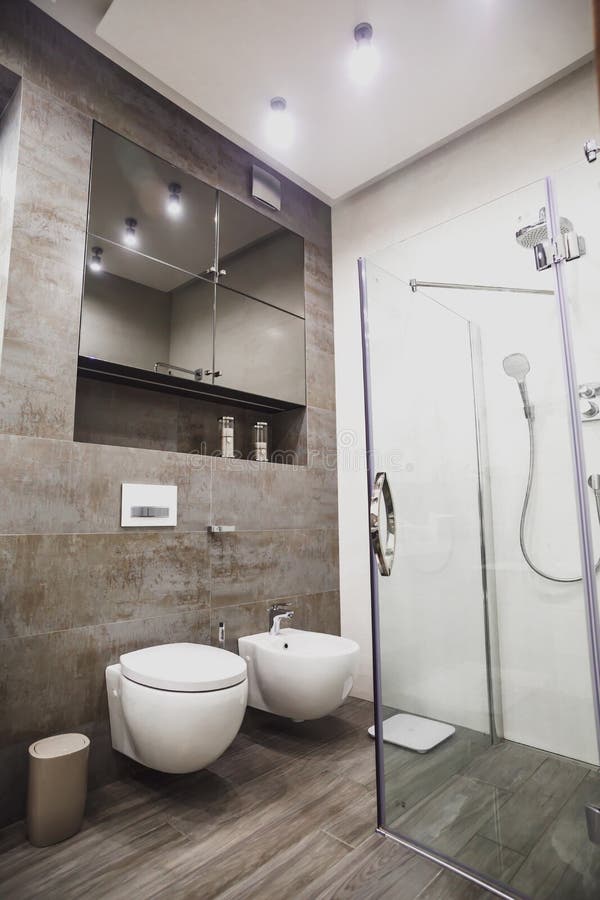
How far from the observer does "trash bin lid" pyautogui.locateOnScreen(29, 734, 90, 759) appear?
154 centimetres

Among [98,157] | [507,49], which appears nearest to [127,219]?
[98,157]

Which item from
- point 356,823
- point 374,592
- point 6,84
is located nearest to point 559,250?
point 374,592

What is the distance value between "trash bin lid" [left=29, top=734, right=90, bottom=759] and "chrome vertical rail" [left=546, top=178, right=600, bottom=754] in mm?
1439

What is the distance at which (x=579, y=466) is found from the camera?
1.22m

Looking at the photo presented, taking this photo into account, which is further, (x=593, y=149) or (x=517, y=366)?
(x=517, y=366)

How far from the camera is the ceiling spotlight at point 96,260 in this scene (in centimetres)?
202

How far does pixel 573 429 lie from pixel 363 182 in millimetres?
2099

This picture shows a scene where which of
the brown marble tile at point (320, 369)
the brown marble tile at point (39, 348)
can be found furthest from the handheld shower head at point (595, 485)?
the brown marble tile at point (320, 369)

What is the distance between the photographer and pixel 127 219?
7.01ft

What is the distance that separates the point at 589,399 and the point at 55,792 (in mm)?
1810

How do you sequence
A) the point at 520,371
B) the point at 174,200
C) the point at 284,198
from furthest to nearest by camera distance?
the point at 284,198, the point at 174,200, the point at 520,371

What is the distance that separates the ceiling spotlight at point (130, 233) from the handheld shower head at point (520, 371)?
1.57 metres

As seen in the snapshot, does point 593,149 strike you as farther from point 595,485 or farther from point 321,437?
point 321,437

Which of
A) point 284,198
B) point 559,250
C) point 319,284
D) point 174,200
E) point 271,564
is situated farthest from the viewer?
point 319,284
